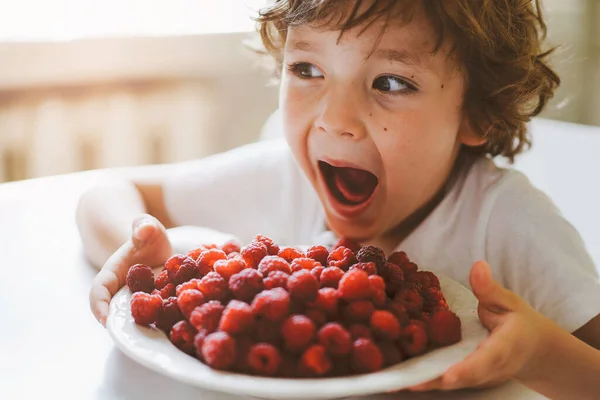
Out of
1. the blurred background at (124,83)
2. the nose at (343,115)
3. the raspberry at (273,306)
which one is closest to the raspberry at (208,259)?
the raspberry at (273,306)

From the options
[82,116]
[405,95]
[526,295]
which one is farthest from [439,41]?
[82,116]

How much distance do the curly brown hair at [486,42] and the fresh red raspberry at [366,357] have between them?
1.21 feet

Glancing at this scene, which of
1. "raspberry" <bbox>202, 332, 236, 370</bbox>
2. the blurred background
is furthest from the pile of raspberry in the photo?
the blurred background

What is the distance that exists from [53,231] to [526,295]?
0.65 metres

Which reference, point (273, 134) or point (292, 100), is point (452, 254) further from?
point (273, 134)

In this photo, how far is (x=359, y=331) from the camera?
20.1 inches

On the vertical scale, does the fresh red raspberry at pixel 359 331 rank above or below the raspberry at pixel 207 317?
above

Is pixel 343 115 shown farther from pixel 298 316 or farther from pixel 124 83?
pixel 124 83

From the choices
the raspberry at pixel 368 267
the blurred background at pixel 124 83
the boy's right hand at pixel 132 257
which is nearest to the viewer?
the raspberry at pixel 368 267

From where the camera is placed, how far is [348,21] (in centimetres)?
73

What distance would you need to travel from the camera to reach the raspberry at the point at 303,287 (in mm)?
518

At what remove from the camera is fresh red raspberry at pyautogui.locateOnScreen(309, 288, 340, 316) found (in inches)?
20.6

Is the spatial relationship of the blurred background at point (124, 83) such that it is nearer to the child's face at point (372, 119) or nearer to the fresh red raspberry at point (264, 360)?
the child's face at point (372, 119)

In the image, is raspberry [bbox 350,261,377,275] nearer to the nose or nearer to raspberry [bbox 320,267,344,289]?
raspberry [bbox 320,267,344,289]
